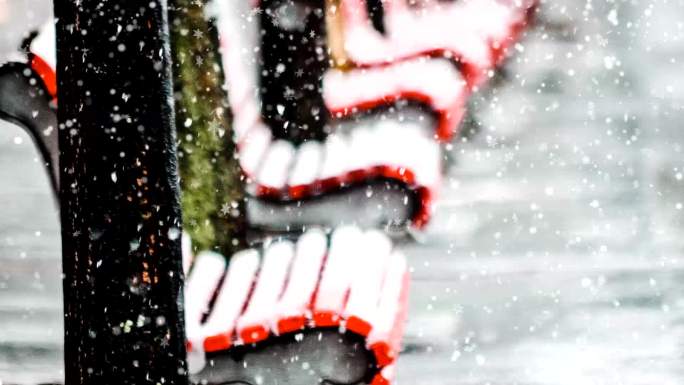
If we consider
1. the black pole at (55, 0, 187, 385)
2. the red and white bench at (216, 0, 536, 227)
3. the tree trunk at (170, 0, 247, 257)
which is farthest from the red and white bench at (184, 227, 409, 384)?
the black pole at (55, 0, 187, 385)

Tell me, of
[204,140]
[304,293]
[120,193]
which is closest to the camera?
[120,193]

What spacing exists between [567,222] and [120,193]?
2.24 meters

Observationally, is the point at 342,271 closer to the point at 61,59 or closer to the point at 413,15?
the point at 413,15

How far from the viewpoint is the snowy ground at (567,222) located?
11.1 ft

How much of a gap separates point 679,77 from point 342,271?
180 centimetres

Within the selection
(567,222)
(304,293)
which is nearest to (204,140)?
(304,293)

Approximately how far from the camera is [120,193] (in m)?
1.86

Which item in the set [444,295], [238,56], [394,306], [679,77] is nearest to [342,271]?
[394,306]

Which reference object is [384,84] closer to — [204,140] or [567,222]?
[204,140]

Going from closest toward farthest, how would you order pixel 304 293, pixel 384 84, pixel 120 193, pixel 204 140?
1. pixel 120 193
2. pixel 304 293
3. pixel 384 84
4. pixel 204 140

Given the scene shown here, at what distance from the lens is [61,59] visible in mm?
1960

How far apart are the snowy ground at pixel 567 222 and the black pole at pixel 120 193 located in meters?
1.72

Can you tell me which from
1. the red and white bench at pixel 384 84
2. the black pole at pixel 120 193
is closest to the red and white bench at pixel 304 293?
the red and white bench at pixel 384 84

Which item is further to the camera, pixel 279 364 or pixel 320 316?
pixel 279 364
